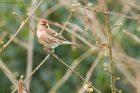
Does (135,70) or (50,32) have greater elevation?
(50,32)

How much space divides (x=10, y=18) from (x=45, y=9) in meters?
0.83

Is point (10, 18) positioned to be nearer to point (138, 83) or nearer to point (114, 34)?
point (114, 34)

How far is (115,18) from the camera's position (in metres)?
7.89

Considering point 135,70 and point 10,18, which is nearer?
point 135,70

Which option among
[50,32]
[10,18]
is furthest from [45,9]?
[50,32]

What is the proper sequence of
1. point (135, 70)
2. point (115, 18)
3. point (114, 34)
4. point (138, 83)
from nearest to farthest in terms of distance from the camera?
point (138, 83)
point (135, 70)
point (114, 34)
point (115, 18)

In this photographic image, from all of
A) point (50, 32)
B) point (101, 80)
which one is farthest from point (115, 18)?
point (50, 32)

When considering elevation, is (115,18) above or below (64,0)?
below

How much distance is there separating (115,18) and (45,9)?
3.31 ft

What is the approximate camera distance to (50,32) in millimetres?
6070

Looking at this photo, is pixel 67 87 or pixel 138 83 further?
pixel 67 87

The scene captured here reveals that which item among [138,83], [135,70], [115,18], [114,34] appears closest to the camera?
[138,83]

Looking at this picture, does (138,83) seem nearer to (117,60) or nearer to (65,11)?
(117,60)

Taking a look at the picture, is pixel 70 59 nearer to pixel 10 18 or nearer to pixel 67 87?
pixel 67 87
